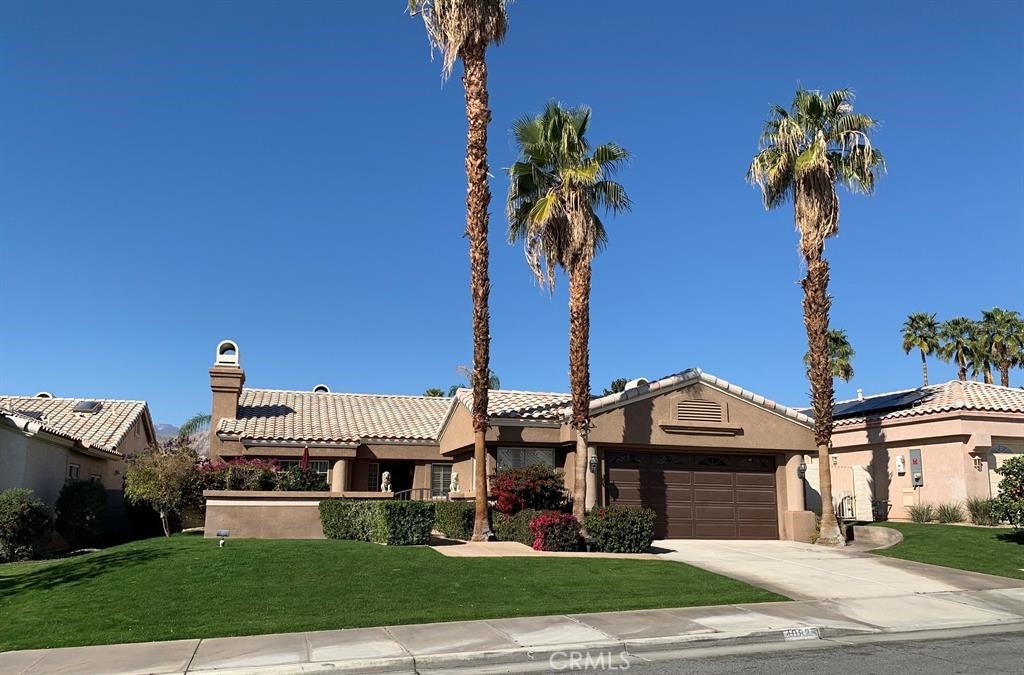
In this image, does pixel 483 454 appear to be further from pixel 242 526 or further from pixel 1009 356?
pixel 1009 356

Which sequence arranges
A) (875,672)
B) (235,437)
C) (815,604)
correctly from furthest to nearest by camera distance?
(235,437), (815,604), (875,672)

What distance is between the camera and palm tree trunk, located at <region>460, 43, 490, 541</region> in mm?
19781

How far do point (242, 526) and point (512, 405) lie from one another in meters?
8.68

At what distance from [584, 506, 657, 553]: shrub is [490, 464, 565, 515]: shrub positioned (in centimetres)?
Result: 214

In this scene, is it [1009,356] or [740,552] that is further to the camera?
[1009,356]

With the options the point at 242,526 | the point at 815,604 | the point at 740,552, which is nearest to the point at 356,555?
the point at 242,526

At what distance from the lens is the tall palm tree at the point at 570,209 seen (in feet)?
67.7

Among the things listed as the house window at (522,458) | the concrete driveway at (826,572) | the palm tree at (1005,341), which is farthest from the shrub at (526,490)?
the palm tree at (1005,341)

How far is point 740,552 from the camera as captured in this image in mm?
19719

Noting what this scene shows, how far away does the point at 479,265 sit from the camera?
20.0 m

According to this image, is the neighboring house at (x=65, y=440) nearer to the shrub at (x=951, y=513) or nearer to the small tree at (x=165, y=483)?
the small tree at (x=165, y=483)

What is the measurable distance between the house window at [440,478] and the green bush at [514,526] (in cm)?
1006
